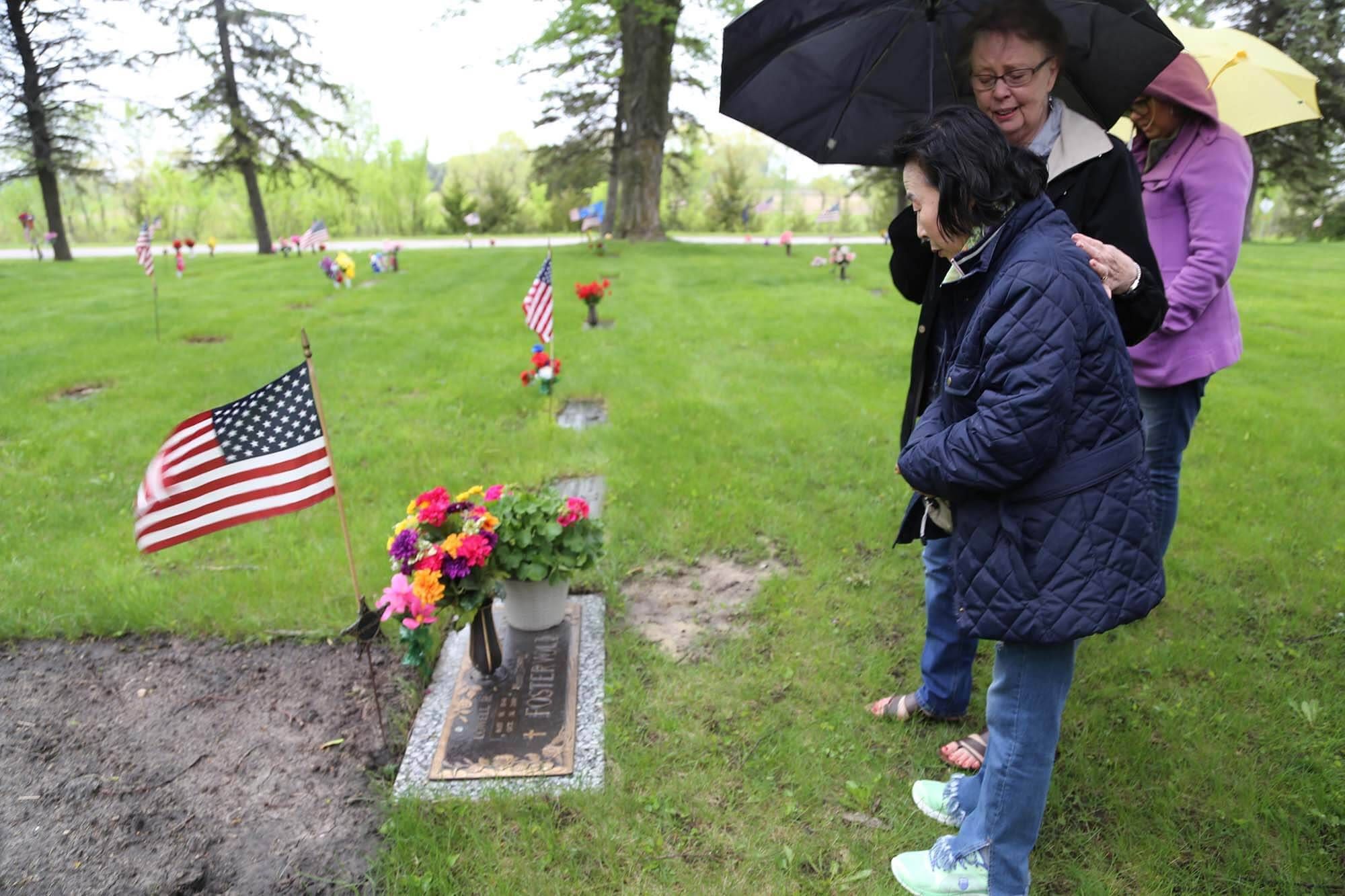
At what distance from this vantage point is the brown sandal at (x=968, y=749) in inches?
95.6

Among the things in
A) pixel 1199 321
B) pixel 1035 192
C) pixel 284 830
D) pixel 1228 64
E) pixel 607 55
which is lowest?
pixel 284 830

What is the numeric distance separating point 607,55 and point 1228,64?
21.3m

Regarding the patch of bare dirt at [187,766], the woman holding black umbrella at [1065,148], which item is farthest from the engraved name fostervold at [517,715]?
the woman holding black umbrella at [1065,148]

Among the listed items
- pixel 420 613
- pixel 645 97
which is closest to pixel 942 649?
pixel 420 613

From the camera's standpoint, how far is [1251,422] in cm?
543

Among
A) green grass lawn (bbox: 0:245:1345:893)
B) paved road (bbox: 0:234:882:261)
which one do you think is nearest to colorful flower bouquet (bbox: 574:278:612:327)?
green grass lawn (bbox: 0:245:1345:893)

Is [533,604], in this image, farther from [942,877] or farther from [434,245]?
[434,245]

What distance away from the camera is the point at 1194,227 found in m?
2.36

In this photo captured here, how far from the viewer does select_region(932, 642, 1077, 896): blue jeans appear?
1713 mm

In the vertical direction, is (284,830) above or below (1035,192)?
below

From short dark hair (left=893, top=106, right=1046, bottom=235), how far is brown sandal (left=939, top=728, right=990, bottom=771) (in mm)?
1690

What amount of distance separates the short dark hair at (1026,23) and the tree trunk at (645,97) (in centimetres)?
1668

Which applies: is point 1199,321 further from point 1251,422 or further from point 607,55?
point 607,55

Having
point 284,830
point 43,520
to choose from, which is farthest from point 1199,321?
point 43,520
